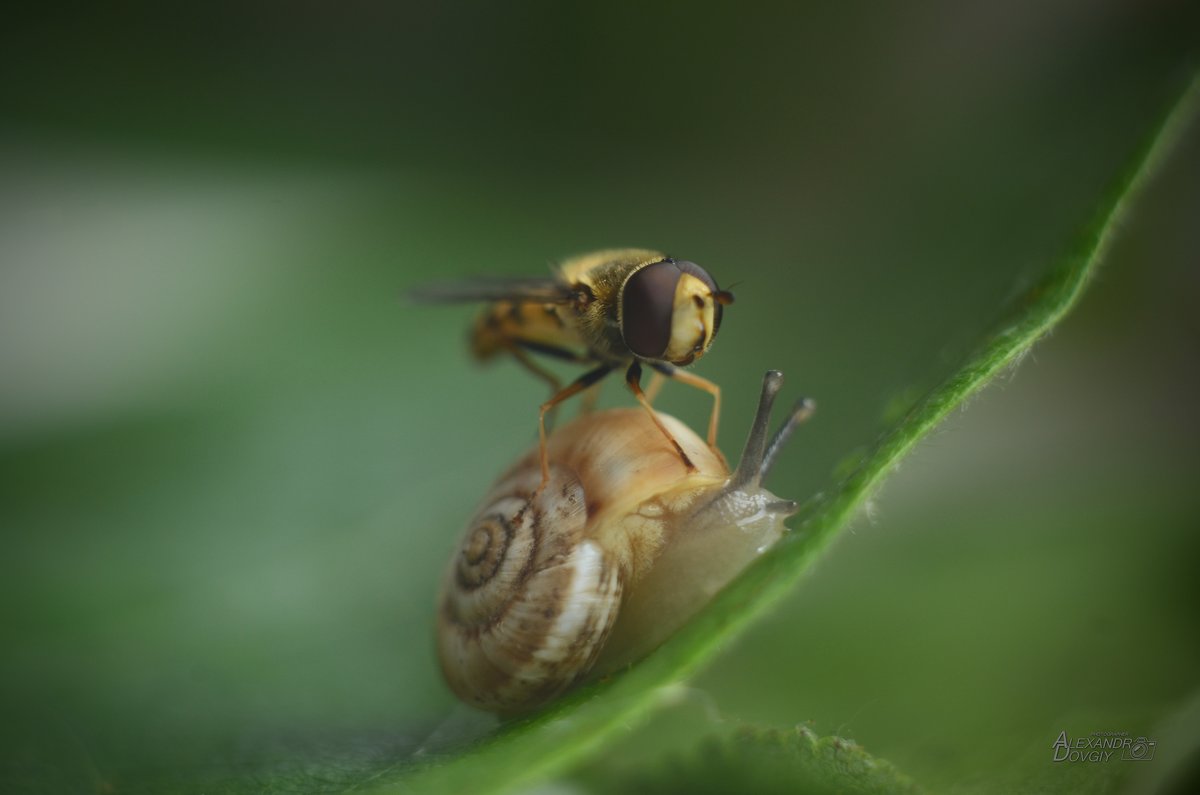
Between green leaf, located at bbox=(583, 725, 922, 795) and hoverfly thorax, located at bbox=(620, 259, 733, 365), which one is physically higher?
hoverfly thorax, located at bbox=(620, 259, 733, 365)

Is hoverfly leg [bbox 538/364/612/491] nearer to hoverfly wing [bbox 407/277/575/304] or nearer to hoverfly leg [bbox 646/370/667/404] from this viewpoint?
hoverfly wing [bbox 407/277/575/304]

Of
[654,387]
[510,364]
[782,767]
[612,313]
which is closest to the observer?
[782,767]

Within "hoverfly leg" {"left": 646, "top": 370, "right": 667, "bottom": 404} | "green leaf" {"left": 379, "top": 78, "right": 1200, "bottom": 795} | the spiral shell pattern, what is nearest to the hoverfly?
the spiral shell pattern

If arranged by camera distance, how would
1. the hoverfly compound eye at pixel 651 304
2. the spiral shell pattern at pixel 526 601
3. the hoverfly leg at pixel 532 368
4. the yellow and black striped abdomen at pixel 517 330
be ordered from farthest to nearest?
the hoverfly leg at pixel 532 368 → the yellow and black striped abdomen at pixel 517 330 → the hoverfly compound eye at pixel 651 304 → the spiral shell pattern at pixel 526 601


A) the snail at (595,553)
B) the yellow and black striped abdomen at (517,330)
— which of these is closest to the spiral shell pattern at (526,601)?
the snail at (595,553)

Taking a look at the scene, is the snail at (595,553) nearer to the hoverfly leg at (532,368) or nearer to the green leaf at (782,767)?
the green leaf at (782,767)

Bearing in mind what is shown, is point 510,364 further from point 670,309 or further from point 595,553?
point 595,553

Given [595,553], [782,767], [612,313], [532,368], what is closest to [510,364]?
[532,368]

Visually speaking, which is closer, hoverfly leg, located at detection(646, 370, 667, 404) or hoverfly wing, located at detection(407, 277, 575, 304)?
hoverfly wing, located at detection(407, 277, 575, 304)
